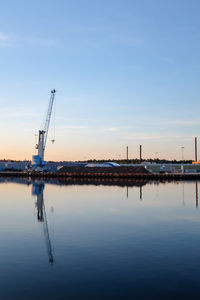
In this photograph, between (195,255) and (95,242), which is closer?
(195,255)

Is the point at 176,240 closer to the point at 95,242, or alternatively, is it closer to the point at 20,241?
the point at 95,242

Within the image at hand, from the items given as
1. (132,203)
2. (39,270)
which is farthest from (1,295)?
(132,203)

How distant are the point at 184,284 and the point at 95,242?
12.4 metres

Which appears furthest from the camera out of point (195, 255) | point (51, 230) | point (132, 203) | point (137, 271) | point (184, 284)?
point (132, 203)

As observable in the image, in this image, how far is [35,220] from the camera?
44.2 m

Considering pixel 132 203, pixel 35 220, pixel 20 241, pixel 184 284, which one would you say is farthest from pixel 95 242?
pixel 132 203

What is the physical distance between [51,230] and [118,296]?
65.2 ft

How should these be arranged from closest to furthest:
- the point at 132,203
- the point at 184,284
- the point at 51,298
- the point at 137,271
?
the point at 51,298 < the point at 184,284 < the point at 137,271 < the point at 132,203

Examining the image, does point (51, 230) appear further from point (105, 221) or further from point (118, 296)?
point (118, 296)

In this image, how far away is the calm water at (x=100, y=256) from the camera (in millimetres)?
19000

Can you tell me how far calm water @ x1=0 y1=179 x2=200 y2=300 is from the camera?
1900cm

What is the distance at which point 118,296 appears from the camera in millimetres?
18000

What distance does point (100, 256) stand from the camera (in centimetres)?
2583

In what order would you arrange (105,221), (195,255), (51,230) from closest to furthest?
(195,255) → (51,230) → (105,221)
